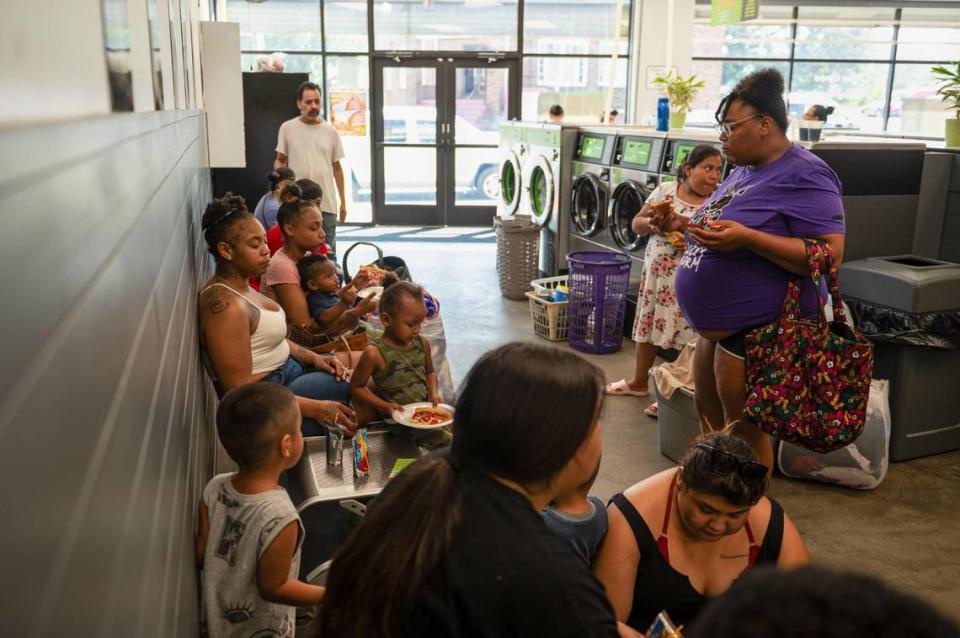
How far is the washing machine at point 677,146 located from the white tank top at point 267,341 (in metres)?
2.92

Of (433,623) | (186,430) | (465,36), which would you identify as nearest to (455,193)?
(465,36)

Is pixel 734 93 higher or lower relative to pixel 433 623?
higher

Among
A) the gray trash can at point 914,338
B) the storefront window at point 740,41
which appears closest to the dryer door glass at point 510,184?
the gray trash can at point 914,338

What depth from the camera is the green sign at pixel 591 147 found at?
20.8 ft

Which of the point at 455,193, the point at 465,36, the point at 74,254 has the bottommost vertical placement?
the point at 455,193

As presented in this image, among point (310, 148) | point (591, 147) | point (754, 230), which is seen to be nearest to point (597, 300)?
point (591, 147)

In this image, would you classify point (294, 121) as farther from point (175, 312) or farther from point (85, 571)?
point (85, 571)

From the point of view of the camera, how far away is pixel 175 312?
1813 millimetres

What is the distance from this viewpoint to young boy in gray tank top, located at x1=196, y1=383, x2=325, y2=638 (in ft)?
6.32

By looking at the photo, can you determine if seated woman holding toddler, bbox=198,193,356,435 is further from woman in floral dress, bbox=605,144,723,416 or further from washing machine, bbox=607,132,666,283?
washing machine, bbox=607,132,666,283

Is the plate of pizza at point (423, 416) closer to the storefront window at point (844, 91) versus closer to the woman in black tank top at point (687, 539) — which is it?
the woman in black tank top at point (687, 539)

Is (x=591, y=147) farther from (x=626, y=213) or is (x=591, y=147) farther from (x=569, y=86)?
(x=569, y=86)

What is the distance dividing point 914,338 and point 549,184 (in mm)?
3761

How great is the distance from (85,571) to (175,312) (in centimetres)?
116
